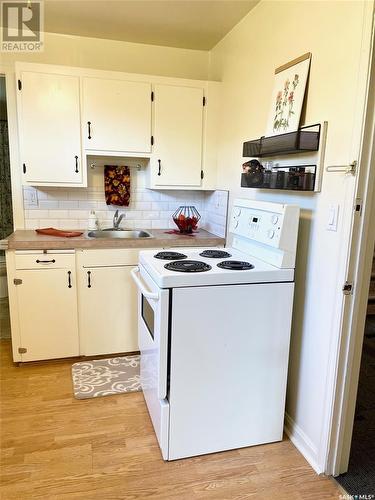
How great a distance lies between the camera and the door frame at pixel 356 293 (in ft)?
5.05

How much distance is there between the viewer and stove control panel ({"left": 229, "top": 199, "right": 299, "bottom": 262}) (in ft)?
6.13

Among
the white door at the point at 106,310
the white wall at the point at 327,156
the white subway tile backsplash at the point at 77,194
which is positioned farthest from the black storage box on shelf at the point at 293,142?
the white subway tile backsplash at the point at 77,194

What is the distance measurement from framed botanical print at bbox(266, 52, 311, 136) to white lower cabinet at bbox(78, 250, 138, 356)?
1.37 metres

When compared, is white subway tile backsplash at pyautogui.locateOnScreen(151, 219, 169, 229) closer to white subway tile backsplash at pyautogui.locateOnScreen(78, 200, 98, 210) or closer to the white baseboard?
white subway tile backsplash at pyautogui.locateOnScreen(78, 200, 98, 210)

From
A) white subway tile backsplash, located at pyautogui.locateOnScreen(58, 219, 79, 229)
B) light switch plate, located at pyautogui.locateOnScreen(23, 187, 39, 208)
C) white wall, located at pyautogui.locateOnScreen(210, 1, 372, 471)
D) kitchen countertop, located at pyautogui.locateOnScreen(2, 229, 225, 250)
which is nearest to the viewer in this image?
white wall, located at pyautogui.locateOnScreen(210, 1, 372, 471)

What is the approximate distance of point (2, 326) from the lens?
3.41 m

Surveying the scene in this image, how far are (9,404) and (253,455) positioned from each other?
Answer: 1.52m

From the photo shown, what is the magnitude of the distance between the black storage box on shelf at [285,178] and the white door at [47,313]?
57.5 inches

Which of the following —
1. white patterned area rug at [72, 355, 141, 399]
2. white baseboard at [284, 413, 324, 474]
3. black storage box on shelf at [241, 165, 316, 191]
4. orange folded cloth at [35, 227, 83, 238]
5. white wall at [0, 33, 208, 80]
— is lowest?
white patterned area rug at [72, 355, 141, 399]

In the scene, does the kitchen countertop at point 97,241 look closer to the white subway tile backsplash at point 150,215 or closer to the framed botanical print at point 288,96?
the white subway tile backsplash at point 150,215

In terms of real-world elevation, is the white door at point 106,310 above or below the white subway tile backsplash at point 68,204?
Answer: below

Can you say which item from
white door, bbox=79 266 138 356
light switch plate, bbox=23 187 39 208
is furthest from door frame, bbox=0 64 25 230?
white door, bbox=79 266 138 356

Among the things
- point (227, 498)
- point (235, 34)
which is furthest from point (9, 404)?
point (235, 34)

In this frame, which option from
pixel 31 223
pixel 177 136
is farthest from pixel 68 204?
pixel 177 136
